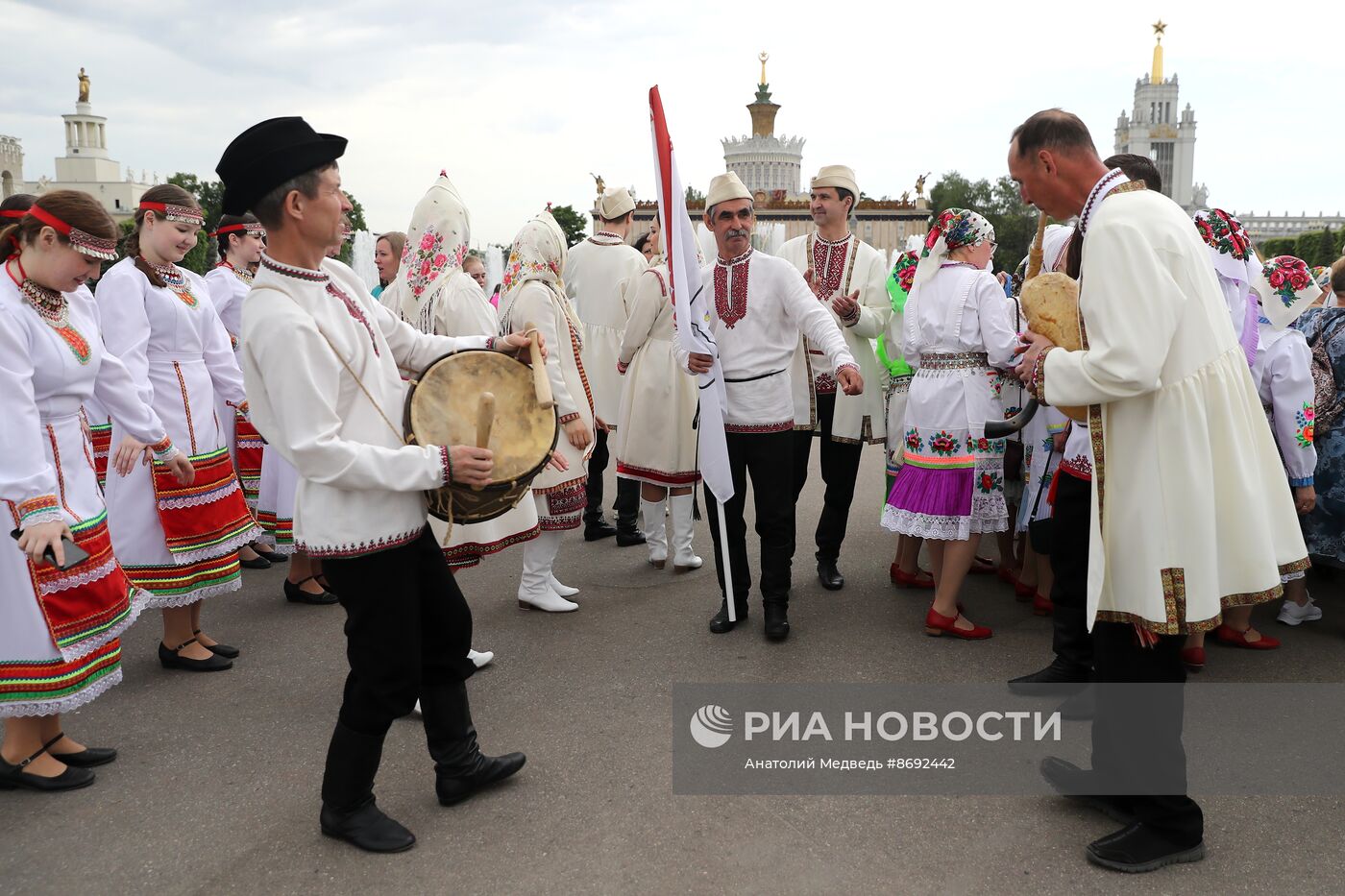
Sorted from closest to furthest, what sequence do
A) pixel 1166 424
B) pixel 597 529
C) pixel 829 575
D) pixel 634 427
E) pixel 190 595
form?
pixel 1166 424
pixel 190 595
pixel 829 575
pixel 634 427
pixel 597 529

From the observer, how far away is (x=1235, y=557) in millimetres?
2812

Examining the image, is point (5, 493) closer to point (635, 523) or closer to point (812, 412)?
point (812, 412)

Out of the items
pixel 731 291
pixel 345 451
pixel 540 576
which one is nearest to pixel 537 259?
pixel 731 291

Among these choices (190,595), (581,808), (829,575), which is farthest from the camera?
(829,575)

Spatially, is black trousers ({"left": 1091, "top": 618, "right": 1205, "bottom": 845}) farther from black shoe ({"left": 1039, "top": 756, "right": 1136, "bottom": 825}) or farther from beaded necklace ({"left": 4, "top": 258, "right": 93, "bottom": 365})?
beaded necklace ({"left": 4, "top": 258, "right": 93, "bottom": 365})

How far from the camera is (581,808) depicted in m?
3.20

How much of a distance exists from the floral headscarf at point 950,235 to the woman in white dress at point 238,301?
386cm

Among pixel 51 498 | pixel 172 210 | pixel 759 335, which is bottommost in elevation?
pixel 51 498

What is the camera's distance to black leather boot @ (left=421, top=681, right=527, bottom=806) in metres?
3.21

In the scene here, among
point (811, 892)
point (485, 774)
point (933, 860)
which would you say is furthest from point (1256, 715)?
point (485, 774)

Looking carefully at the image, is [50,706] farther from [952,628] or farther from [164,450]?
[952,628]

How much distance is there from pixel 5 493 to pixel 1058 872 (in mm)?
3540

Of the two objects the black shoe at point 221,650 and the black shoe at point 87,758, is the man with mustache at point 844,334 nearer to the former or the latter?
the black shoe at point 221,650

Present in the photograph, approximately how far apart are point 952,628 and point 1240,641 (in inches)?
53.0
